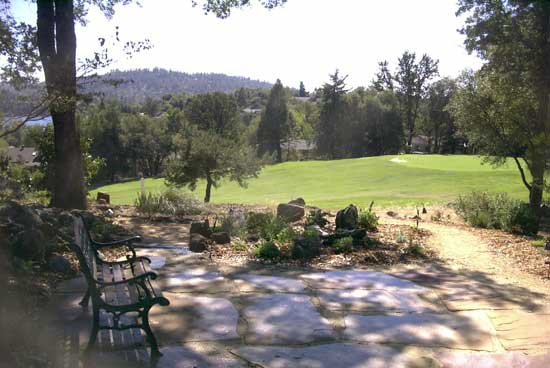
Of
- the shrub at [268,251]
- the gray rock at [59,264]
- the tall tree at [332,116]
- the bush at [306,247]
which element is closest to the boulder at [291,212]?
the bush at [306,247]

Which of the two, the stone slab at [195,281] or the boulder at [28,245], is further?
the boulder at [28,245]

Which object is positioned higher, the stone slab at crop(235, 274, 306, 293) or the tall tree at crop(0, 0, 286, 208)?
the tall tree at crop(0, 0, 286, 208)

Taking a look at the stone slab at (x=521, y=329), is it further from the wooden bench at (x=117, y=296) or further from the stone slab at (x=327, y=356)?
the wooden bench at (x=117, y=296)

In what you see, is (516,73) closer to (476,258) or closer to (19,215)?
(476,258)

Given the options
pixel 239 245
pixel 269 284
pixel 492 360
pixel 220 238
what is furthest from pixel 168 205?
pixel 492 360

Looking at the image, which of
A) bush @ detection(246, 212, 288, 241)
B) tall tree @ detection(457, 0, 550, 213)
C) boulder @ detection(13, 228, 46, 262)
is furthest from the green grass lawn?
boulder @ detection(13, 228, 46, 262)

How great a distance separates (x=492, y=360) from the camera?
4266 mm

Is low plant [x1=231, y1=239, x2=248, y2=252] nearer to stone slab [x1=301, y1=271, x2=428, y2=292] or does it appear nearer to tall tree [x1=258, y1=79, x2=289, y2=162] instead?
stone slab [x1=301, y1=271, x2=428, y2=292]

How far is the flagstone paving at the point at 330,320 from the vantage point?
415 centimetres

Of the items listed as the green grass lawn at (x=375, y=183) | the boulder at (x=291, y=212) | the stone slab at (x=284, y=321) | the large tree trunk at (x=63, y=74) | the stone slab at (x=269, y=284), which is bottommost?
the green grass lawn at (x=375, y=183)

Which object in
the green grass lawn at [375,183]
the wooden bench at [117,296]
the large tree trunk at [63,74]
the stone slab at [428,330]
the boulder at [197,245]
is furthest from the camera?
the green grass lawn at [375,183]

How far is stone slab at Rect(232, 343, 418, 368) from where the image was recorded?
13.1 feet

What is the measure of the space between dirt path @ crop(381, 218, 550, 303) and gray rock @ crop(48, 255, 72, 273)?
16.7 feet

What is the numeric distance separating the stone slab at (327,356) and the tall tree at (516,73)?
12944 mm
